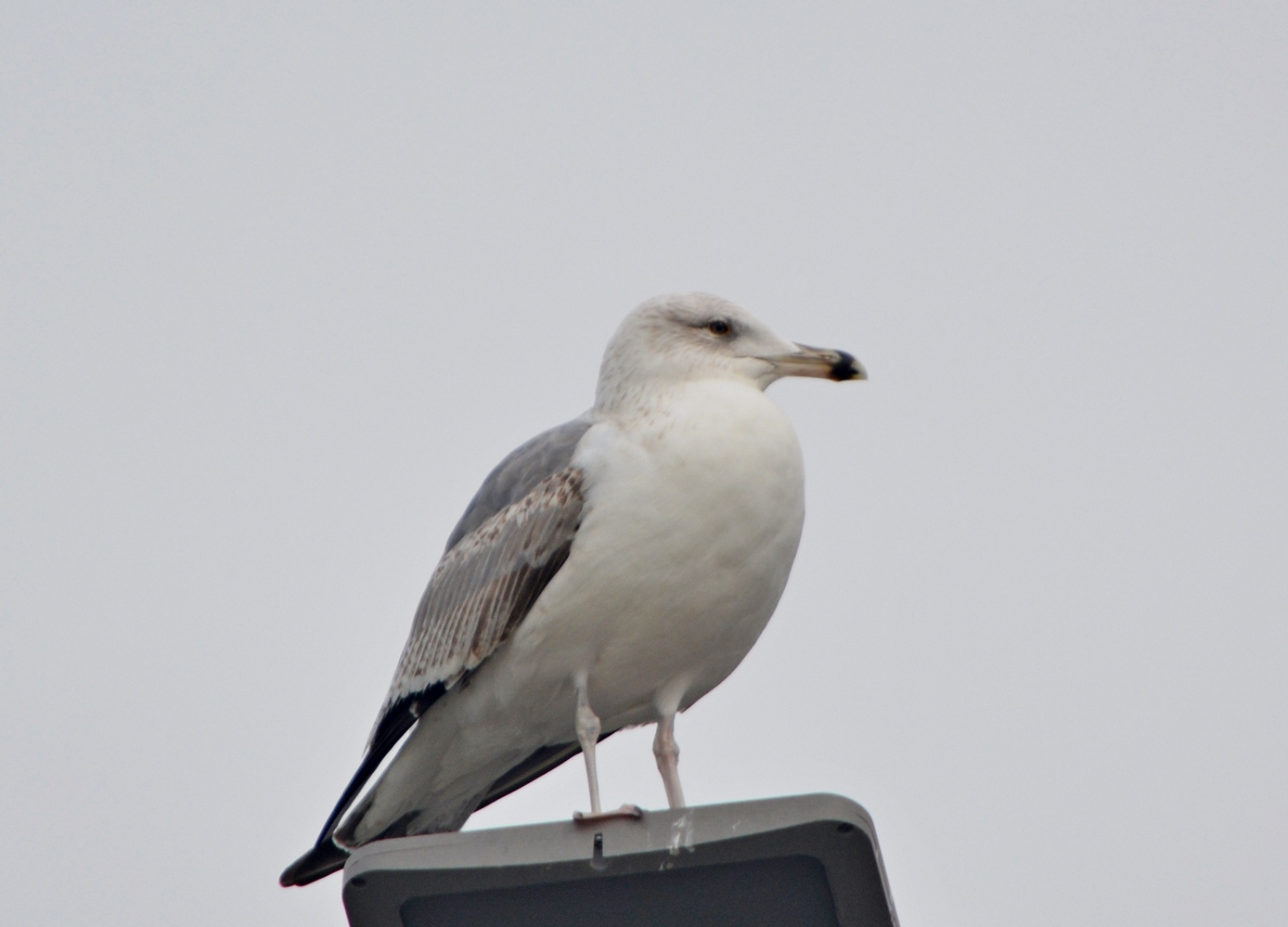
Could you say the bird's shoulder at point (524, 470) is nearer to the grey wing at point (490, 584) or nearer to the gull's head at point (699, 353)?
the grey wing at point (490, 584)

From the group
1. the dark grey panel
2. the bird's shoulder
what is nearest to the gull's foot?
the dark grey panel

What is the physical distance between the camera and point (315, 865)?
530cm

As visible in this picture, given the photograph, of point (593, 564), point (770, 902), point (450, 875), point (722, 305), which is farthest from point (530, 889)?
point (722, 305)

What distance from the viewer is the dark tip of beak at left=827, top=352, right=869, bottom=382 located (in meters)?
5.11

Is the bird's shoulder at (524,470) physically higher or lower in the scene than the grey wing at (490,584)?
higher

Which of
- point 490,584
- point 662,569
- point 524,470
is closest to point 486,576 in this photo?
point 490,584

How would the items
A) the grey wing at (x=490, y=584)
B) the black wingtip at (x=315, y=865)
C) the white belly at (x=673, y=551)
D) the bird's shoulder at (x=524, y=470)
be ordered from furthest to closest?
1. the black wingtip at (x=315, y=865)
2. the bird's shoulder at (x=524, y=470)
3. the grey wing at (x=490, y=584)
4. the white belly at (x=673, y=551)

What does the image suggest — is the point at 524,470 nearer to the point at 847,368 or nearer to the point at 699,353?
the point at 699,353

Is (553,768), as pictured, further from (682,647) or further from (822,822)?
(822,822)

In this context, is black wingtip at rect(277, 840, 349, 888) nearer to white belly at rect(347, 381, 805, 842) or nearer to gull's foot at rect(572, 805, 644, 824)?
white belly at rect(347, 381, 805, 842)

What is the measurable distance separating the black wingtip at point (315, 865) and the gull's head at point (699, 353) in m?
1.75

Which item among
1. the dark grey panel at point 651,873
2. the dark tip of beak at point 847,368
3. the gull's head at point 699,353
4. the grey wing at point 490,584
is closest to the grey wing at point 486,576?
the grey wing at point 490,584

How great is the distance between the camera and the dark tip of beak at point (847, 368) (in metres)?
5.11

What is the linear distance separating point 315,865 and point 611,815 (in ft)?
5.61
